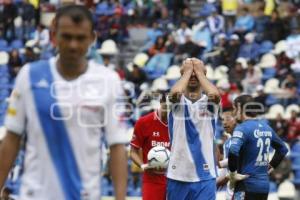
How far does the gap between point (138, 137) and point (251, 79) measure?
36.4 ft

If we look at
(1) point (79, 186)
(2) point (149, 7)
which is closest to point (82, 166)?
(1) point (79, 186)

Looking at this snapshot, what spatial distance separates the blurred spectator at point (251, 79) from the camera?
71.6 feet

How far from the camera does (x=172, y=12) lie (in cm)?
2719

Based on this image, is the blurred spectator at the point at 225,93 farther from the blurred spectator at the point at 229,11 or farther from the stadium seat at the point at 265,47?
the blurred spectator at the point at 229,11

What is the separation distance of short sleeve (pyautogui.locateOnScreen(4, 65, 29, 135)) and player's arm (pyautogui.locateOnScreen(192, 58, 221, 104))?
13.4 feet

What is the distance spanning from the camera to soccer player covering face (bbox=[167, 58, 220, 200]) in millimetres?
9820

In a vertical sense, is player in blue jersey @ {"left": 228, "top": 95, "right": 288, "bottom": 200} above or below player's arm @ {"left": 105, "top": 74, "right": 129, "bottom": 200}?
below

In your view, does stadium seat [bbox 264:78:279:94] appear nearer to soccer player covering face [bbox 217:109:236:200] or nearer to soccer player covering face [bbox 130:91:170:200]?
soccer player covering face [bbox 217:109:236:200]

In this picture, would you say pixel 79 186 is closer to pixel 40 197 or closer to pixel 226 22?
pixel 40 197

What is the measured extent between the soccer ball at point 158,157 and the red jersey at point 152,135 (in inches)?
9.1

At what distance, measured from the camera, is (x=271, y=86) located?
21828 millimetres

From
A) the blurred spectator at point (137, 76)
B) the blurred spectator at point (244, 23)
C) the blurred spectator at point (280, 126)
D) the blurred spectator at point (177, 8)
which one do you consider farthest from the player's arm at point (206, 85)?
the blurred spectator at point (177, 8)

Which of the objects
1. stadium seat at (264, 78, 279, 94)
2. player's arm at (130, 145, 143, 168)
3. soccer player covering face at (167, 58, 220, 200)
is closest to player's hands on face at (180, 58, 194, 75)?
soccer player covering face at (167, 58, 220, 200)

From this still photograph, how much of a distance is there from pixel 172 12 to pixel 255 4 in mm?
2473
